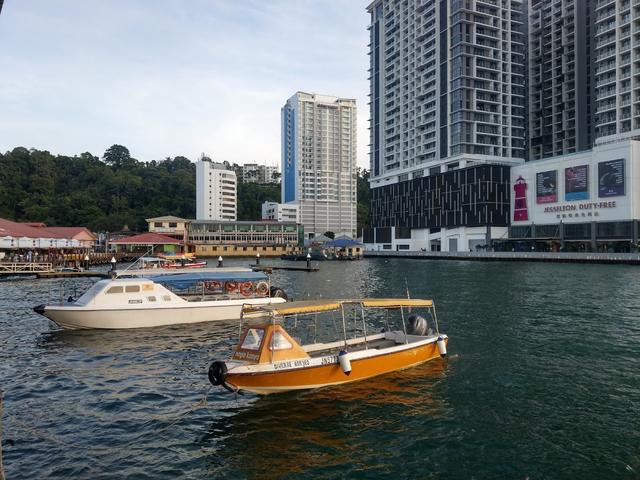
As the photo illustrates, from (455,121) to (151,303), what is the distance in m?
108

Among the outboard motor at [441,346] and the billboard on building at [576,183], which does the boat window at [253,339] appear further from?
the billboard on building at [576,183]

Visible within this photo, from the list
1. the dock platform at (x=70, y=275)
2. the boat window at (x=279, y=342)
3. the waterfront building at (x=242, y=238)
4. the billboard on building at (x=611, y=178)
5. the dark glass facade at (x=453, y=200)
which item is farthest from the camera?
the waterfront building at (x=242, y=238)

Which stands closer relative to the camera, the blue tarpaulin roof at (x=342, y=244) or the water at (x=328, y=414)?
the water at (x=328, y=414)

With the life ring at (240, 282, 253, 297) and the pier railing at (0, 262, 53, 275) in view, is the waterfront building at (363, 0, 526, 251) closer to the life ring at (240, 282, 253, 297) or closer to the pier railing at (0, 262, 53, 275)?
the pier railing at (0, 262, 53, 275)

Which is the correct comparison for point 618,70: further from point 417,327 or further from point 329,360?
point 329,360

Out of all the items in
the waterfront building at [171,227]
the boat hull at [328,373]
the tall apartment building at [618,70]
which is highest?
the tall apartment building at [618,70]

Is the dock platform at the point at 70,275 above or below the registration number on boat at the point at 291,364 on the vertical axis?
above

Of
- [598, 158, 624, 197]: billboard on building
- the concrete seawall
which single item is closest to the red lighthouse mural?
the concrete seawall

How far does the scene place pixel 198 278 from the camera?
102ft

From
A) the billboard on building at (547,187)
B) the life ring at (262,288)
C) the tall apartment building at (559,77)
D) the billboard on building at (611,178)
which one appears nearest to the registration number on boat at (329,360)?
the life ring at (262,288)

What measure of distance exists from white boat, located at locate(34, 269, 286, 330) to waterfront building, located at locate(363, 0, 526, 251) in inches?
3689

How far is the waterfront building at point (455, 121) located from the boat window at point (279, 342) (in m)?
106

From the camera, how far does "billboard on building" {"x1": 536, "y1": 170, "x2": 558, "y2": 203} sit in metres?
101

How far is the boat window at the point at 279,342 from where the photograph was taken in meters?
16.2
